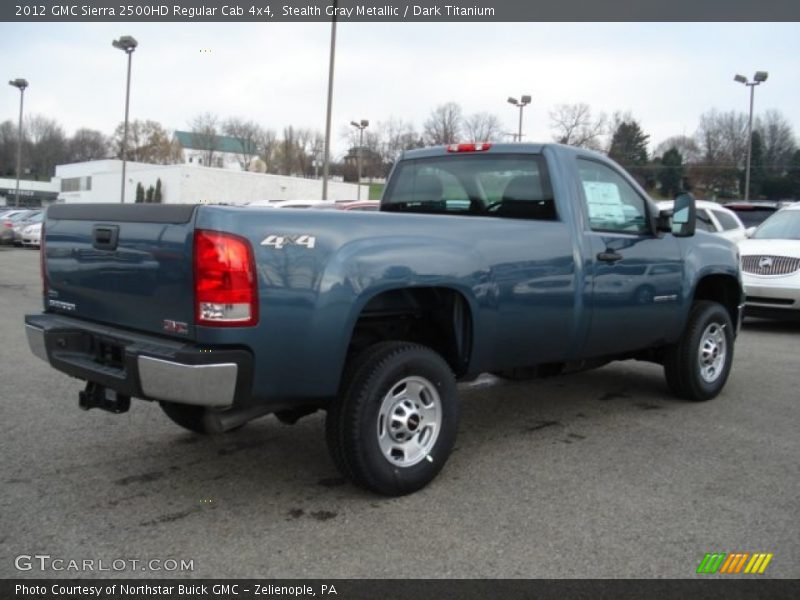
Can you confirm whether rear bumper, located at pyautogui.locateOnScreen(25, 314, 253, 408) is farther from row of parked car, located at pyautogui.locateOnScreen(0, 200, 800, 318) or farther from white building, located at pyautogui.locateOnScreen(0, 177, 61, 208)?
white building, located at pyautogui.locateOnScreen(0, 177, 61, 208)

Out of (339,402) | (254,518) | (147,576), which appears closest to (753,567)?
(339,402)

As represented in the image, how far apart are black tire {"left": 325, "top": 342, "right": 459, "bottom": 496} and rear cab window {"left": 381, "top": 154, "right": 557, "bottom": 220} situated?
1.49 meters

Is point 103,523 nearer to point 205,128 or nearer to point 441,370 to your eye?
point 441,370

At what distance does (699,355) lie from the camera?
623cm

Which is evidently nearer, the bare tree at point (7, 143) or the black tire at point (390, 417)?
the black tire at point (390, 417)

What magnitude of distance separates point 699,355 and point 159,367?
4516 millimetres

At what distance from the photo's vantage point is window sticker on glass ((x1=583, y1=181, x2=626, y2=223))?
5.26 meters

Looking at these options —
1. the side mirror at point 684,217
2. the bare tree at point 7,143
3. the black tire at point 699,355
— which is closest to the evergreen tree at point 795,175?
the black tire at point 699,355

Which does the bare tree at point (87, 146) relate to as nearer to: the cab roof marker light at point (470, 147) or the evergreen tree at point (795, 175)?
the evergreen tree at point (795, 175)

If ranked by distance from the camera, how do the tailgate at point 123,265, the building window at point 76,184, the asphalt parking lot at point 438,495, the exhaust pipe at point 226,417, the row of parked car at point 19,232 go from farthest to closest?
the building window at point 76,184 → the row of parked car at point 19,232 → the exhaust pipe at point 226,417 → the tailgate at point 123,265 → the asphalt parking lot at point 438,495

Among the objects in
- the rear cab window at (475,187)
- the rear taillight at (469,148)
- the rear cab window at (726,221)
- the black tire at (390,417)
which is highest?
the rear cab window at (726,221)

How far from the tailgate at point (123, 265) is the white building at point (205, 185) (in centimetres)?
4341

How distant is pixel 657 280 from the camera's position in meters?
5.65

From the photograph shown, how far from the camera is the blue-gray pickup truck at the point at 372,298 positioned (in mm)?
3449
